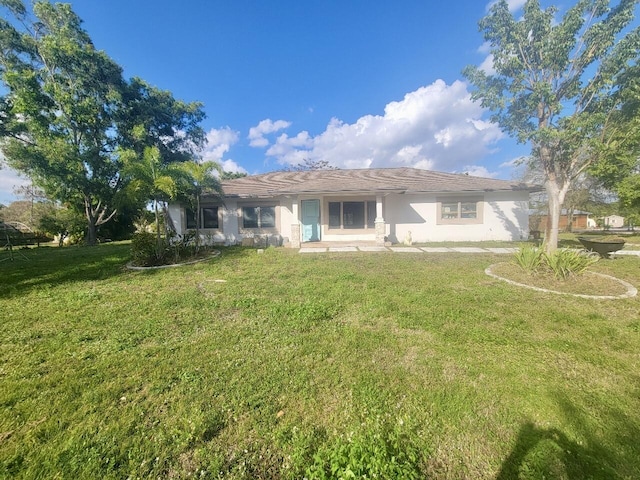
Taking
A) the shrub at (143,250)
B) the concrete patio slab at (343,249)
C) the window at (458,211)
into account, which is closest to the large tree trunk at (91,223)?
the shrub at (143,250)

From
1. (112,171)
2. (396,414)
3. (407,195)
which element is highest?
(112,171)

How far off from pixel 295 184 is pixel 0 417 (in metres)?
12.5

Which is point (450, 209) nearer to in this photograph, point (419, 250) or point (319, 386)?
point (419, 250)

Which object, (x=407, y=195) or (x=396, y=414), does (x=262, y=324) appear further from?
(x=407, y=195)

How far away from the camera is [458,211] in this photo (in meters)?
13.0

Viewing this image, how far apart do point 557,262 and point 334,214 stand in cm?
922

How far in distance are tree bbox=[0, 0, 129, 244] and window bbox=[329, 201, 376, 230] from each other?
1289cm

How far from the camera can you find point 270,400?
235 cm

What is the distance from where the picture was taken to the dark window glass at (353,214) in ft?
44.1

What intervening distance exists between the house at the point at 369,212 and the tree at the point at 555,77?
12.0 feet

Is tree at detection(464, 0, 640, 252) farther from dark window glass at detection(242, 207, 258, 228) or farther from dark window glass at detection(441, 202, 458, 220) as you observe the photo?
dark window glass at detection(242, 207, 258, 228)

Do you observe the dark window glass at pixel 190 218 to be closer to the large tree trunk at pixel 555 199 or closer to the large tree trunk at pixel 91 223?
the large tree trunk at pixel 91 223

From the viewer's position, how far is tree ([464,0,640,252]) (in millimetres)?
7625

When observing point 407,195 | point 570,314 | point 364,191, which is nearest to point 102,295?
point 570,314
